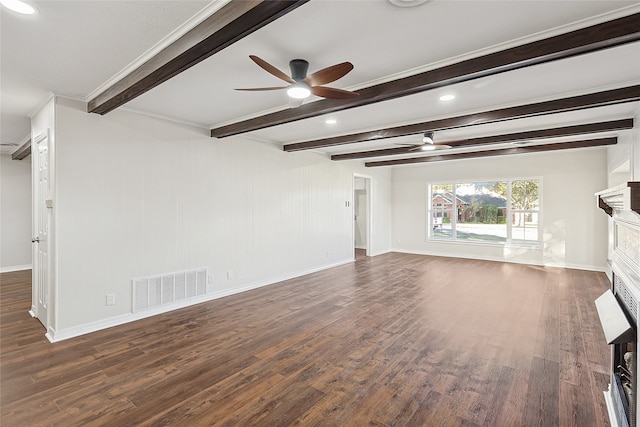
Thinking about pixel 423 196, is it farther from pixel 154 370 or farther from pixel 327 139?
pixel 154 370

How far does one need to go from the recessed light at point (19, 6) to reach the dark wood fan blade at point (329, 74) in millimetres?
1718

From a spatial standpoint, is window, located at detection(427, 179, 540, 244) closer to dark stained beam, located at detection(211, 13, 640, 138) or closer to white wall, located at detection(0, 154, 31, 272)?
dark stained beam, located at detection(211, 13, 640, 138)

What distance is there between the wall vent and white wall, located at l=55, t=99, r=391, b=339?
0.10 meters

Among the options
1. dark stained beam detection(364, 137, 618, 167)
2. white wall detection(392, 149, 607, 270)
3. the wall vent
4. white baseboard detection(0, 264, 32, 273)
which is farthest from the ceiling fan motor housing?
white baseboard detection(0, 264, 32, 273)

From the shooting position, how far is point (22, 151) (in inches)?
223

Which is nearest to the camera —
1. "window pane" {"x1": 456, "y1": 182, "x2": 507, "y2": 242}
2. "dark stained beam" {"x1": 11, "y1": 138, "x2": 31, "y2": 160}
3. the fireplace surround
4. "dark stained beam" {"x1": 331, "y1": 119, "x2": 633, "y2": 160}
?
the fireplace surround

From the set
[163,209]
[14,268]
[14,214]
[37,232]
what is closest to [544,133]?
[163,209]

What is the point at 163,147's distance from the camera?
409 centimetres

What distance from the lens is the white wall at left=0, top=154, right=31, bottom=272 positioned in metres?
6.38

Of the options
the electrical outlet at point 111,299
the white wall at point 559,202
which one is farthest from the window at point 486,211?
the electrical outlet at point 111,299

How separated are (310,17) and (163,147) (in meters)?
2.99

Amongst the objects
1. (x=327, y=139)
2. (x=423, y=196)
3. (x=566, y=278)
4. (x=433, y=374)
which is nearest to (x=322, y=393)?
(x=433, y=374)

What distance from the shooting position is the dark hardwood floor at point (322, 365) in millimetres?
2115

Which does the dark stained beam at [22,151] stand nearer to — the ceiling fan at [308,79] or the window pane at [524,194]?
the ceiling fan at [308,79]
